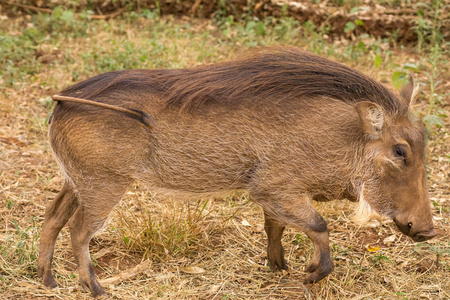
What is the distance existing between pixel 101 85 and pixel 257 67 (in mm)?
848

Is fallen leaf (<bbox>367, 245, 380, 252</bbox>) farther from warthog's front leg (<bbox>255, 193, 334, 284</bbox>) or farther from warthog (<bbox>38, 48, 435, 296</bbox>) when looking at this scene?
warthog's front leg (<bbox>255, 193, 334, 284</bbox>)

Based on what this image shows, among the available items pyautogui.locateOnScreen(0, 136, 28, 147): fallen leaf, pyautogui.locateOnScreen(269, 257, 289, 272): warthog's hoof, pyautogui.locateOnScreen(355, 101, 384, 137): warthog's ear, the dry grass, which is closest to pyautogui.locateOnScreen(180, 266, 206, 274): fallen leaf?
the dry grass

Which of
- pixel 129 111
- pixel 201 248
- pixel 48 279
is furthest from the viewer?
pixel 201 248

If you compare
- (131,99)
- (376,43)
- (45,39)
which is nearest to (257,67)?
(131,99)

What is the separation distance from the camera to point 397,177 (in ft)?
9.96

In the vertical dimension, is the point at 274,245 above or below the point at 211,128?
below

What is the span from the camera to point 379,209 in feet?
10.1

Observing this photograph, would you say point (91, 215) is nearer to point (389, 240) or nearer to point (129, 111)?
point (129, 111)

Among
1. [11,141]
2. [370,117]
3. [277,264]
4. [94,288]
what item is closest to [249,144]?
[370,117]

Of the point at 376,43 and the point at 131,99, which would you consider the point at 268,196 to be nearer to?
the point at 131,99

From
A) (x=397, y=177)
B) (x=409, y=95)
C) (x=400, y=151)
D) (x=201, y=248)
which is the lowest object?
(x=201, y=248)

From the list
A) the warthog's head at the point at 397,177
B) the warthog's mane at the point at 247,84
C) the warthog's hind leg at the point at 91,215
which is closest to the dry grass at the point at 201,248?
the warthog's hind leg at the point at 91,215

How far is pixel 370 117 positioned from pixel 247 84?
2.16 ft

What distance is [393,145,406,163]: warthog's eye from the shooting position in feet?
9.90
